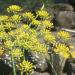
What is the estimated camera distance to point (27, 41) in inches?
121

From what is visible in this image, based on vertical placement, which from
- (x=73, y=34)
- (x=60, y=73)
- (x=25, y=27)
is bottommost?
(x=60, y=73)

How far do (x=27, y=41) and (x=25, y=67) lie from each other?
0.28 metres

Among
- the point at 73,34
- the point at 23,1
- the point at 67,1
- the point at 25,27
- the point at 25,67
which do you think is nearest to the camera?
the point at 25,67

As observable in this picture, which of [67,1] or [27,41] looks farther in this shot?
[67,1]

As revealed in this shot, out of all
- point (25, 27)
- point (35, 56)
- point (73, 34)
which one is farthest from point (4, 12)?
point (25, 27)

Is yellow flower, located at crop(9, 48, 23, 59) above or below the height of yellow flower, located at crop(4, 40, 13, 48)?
below

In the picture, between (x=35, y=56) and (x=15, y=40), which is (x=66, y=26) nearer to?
(x=35, y=56)

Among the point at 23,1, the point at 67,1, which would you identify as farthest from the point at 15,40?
the point at 67,1

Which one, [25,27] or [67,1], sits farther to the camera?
[67,1]

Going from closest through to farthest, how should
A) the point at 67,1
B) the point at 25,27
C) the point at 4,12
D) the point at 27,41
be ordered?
1. the point at 27,41
2. the point at 25,27
3. the point at 4,12
4. the point at 67,1

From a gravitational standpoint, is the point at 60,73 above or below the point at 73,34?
below

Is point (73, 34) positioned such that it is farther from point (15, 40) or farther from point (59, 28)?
point (15, 40)

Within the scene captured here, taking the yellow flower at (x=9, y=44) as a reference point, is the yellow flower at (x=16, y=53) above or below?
below

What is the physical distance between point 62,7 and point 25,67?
140 inches
